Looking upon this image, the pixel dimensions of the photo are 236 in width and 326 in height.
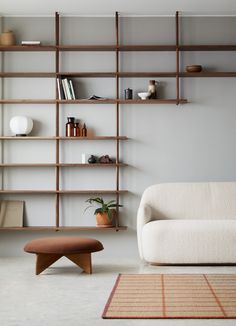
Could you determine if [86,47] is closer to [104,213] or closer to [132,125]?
[132,125]

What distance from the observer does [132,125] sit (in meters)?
7.20

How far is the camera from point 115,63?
721 cm

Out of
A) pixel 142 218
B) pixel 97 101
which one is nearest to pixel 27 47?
pixel 97 101

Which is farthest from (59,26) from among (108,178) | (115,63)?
(108,178)

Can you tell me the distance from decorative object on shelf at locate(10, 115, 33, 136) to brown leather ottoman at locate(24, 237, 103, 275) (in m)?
1.63

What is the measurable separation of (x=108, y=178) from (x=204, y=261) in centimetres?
157

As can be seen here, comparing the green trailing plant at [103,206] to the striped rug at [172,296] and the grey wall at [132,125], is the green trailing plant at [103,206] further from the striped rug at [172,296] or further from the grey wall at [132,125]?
the striped rug at [172,296]

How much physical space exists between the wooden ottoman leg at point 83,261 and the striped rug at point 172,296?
1.04 ft

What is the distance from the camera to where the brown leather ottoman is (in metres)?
5.52

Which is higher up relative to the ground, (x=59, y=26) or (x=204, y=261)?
(x=59, y=26)

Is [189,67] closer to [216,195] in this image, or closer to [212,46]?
[212,46]

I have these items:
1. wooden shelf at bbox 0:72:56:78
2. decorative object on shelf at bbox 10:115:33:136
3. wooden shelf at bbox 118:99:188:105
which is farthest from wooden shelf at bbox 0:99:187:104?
wooden shelf at bbox 0:72:56:78

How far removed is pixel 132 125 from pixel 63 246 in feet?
6.93

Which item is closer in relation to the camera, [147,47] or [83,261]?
[83,261]
